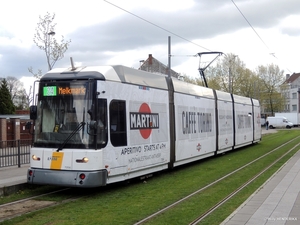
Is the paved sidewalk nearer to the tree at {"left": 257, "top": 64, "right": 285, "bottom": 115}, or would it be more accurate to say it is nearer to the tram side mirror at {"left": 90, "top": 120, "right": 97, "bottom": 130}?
the tram side mirror at {"left": 90, "top": 120, "right": 97, "bottom": 130}

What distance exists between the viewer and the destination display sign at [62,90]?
10.7 meters

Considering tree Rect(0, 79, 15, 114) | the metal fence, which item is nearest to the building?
tree Rect(0, 79, 15, 114)

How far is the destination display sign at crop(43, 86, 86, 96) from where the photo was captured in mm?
10656

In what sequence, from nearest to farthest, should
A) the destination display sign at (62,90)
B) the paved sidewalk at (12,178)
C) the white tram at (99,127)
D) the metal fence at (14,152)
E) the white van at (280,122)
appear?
the white tram at (99,127) < the destination display sign at (62,90) < the paved sidewalk at (12,178) < the metal fence at (14,152) < the white van at (280,122)

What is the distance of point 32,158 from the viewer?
10898 mm

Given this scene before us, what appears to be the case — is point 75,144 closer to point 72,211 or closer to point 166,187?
point 72,211

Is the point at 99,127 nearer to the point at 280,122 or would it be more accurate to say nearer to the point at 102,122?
the point at 102,122

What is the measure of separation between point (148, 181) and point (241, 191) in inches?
134

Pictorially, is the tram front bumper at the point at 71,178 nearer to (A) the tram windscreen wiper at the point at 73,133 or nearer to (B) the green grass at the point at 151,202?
(B) the green grass at the point at 151,202

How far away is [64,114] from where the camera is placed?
10703 mm

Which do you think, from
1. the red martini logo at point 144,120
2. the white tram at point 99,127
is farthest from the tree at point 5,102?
the red martini logo at point 144,120

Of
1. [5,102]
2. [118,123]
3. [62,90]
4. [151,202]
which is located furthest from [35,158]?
[5,102]

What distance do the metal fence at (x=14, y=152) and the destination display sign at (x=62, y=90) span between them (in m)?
5.08

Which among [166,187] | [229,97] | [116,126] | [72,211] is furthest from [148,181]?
[229,97]
